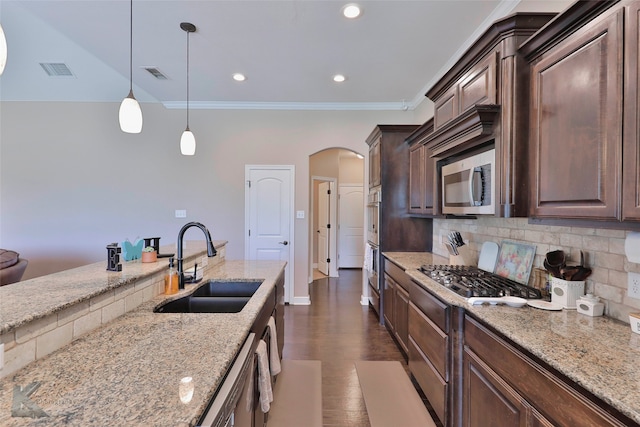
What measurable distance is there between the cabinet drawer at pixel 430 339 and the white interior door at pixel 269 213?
249 cm

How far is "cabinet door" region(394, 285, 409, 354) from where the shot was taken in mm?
2650

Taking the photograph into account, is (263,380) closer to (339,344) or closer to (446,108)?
(339,344)

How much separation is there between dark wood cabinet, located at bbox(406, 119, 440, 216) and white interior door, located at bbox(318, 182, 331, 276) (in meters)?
3.25

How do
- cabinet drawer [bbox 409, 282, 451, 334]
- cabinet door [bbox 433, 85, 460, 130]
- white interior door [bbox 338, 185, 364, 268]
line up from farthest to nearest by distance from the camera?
white interior door [bbox 338, 185, 364, 268] < cabinet door [bbox 433, 85, 460, 130] < cabinet drawer [bbox 409, 282, 451, 334]

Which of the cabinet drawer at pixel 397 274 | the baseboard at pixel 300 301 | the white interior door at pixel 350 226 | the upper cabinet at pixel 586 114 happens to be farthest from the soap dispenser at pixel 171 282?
the white interior door at pixel 350 226

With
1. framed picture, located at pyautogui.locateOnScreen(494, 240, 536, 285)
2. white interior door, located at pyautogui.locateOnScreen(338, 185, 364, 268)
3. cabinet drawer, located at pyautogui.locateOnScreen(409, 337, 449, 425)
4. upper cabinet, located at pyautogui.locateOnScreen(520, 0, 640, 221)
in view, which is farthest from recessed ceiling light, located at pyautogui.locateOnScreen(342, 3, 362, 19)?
white interior door, located at pyautogui.locateOnScreen(338, 185, 364, 268)

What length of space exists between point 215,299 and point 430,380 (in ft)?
5.00

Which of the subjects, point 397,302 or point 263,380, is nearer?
point 263,380

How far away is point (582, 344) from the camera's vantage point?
1.12m

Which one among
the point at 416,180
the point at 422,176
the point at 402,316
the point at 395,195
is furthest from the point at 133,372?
the point at 395,195

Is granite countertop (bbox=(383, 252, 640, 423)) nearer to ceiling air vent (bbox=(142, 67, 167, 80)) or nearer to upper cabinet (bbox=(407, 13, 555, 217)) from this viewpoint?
upper cabinet (bbox=(407, 13, 555, 217))

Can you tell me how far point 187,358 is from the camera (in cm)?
98

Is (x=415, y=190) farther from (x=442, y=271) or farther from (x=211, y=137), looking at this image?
(x=211, y=137)

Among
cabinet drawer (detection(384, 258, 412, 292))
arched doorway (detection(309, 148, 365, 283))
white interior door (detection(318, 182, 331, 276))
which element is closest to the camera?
cabinet drawer (detection(384, 258, 412, 292))
